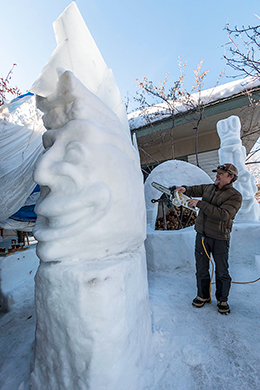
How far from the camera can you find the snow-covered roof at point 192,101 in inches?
191

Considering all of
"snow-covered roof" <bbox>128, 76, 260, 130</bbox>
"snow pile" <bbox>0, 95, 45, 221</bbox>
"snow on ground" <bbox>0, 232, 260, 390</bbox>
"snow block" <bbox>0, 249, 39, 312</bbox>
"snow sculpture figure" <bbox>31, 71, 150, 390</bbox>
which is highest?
"snow-covered roof" <bbox>128, 76, 260, 130</bbox>

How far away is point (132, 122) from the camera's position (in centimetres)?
647

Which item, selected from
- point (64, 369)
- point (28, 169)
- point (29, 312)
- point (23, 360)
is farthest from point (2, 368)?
point (28, 169)

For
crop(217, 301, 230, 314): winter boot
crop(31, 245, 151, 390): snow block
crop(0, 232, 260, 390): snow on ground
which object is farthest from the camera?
crop(217, 301, 230, 314): winter boot

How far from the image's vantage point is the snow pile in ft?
10.2

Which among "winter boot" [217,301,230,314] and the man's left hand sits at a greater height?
the man's left hand

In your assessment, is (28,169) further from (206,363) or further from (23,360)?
(206,363)

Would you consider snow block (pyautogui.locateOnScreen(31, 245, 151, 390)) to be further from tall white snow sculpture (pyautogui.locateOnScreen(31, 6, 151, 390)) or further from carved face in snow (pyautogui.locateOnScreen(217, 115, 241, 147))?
carved face in snow (pyautogui.locateOnScreen(217, 115, 241, 147))

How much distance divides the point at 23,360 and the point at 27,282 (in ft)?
5.10

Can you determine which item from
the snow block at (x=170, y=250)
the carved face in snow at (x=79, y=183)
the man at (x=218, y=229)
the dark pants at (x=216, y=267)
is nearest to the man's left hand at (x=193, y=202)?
the man at (x=218, y=229)

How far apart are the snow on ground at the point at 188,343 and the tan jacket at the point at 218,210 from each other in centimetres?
76

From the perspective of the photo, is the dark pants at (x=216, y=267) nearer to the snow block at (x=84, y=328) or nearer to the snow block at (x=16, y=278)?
the snow block at (x=84, y=328)

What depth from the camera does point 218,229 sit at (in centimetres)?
214

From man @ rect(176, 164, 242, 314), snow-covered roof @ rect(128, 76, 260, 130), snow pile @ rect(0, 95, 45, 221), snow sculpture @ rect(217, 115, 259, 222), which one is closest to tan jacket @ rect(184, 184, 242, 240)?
man @ rect(176, 164, 242, 314)
